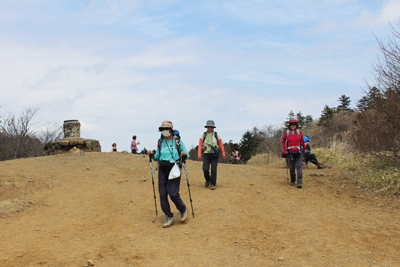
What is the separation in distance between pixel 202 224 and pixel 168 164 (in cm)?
133

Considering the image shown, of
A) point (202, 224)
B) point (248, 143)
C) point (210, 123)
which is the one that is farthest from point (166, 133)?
point (248, 143)

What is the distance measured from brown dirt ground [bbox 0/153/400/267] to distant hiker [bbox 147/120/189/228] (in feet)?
1.21

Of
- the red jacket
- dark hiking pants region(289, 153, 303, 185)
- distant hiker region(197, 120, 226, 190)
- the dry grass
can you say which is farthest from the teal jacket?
the dry grass

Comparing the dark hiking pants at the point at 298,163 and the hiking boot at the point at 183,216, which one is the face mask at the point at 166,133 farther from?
the dark hiking pants at the point at 298,163

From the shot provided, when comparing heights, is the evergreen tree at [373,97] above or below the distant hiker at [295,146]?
above

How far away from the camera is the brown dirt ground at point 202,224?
4.85 metres

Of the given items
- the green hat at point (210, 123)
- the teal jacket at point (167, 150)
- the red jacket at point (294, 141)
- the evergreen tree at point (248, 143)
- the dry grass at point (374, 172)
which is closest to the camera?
the teal jacket at point (167, 150)

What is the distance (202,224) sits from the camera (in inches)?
249

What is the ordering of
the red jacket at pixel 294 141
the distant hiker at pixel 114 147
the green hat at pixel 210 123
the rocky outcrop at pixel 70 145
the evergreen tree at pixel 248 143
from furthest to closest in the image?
the evergreen tree at pixel 248 143 → the distant hiker at pixel 114 147 → the rocky outcrop at pixel 70 145 → the green hat at pixel 210 123 → the red jacket at pixel 294 141

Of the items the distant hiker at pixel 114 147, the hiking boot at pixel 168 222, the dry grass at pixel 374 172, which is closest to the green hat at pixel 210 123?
the hiking boot at pixel 168 222

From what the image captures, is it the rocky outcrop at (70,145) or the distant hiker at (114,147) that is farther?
the distant hiker at (114,147)

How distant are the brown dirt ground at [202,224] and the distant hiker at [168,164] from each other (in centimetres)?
37

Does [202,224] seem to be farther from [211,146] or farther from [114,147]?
[114,147]

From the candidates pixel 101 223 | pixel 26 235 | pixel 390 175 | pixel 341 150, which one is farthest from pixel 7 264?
pixel 341 150
